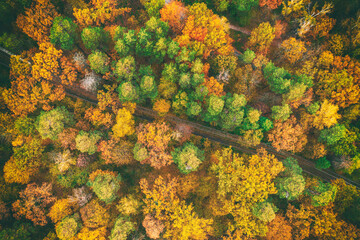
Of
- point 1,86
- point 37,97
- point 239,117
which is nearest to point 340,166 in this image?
point 239,117

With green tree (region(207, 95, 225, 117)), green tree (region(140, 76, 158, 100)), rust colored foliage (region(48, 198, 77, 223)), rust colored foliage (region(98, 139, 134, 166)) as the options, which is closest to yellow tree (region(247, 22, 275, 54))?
green tree (region(207, 95, 225, 117))

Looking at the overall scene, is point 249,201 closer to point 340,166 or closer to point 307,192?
point 307,192

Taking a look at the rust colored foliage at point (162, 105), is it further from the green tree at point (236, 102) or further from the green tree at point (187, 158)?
the green tree at point (236, 102)

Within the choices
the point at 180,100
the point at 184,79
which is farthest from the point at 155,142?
the point at 184,79

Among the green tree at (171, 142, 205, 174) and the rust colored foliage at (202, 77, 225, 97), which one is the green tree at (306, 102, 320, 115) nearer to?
the rust colored foliage at (202, 77, 225, 97)

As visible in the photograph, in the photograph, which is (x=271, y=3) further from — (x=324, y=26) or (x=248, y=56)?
(x=248, y=56)
